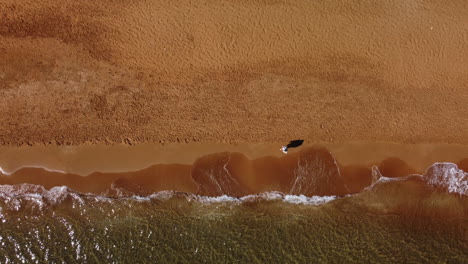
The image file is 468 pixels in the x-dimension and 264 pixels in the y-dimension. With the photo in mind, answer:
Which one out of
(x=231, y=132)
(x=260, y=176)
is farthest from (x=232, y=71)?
(x=260, y=176)

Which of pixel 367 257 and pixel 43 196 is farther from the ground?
pixel 43 196

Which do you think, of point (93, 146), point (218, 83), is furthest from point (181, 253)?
point (218, 83)

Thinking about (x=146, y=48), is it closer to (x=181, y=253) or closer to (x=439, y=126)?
(x=181, y=253)

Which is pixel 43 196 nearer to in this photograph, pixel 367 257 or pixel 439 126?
pixel 367 257

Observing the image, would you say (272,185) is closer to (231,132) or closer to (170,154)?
(231,132)

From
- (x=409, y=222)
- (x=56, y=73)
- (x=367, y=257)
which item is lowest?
(x=367, y=257)

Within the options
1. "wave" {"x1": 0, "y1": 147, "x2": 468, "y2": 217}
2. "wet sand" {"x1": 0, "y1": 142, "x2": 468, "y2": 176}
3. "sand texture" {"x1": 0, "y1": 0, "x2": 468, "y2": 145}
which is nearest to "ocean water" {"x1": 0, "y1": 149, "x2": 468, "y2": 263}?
"wave" {"x1": 0, "y1": 147, "x2": 468, "y2": 217}

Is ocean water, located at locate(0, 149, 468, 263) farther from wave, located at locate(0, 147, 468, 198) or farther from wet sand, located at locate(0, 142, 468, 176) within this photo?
wet sand, located at locate(0, 142, 468, 176)
